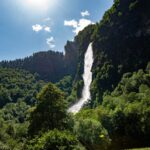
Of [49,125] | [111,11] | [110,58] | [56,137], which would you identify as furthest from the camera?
[111,11]

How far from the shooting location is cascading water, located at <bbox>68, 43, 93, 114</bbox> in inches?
5477

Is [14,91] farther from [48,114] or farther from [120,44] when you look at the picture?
[48,114]

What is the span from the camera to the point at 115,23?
143 metres

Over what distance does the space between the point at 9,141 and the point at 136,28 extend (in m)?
92.9

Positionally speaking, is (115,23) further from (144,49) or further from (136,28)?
(144,49)

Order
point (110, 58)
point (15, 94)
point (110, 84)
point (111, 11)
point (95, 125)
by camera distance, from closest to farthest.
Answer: point (95, 125) < point (110, 84) < point (110, 58) < point (111, 11) < point (15, 94)

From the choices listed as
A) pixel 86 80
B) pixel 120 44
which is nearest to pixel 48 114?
pixel 120 44

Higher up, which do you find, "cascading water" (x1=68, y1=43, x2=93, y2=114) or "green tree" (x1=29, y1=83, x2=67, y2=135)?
"cascading water" (x1=68, y1=43, x2=93, y2=114)

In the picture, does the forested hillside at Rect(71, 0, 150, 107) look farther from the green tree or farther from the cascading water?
the green tree

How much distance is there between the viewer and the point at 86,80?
160 metres

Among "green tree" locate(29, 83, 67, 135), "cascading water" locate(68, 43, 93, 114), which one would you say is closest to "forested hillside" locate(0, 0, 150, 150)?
"green tree" locate(29, 83, 67, 135)

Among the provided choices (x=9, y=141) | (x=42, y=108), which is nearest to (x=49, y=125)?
(x=42, y=108)

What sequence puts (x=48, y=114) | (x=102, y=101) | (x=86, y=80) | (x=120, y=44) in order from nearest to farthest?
(x=48, y=114) < (x=102, y=101) < (x=120, y=44) < (x=86, y=80)

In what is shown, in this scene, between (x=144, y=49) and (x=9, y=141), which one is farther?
(x=144, y=49)
